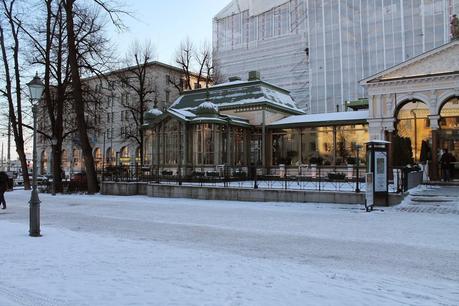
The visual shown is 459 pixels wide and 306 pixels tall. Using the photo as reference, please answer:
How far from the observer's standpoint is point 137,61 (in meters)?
46.9

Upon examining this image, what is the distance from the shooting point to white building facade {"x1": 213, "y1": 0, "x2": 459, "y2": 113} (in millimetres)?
50469

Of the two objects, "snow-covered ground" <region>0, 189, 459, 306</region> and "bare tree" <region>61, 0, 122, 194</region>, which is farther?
"bare tree" <region>61, 0, 122, 194</region>

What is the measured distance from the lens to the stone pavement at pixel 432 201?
15141 mm

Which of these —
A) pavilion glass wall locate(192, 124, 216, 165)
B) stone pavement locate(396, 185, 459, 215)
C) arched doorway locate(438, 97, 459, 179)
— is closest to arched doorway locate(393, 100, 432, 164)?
arched doorway locate(438, 97, 459, 179)

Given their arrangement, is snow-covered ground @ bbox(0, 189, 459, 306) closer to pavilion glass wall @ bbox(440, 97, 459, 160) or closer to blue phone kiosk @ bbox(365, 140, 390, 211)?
blue phone kiosk @ bbox(365, 140, 390, 211)

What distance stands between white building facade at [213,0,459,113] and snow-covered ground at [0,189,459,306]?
4051cm

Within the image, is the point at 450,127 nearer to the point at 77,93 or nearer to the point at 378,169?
the point at 378,169

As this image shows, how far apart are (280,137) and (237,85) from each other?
18.6 feet

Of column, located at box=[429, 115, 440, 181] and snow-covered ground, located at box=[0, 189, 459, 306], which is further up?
column, located at box=[429, 115, 440, 181]

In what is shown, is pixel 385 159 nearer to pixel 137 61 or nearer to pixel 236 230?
pixel 236 230

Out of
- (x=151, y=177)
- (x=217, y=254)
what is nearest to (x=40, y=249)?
(x=217, y=254)

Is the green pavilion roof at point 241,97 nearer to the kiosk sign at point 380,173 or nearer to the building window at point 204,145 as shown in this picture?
the building window at point 204,145

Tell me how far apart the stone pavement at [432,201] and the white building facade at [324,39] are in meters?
33.0

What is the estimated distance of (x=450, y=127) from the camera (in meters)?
25.2
